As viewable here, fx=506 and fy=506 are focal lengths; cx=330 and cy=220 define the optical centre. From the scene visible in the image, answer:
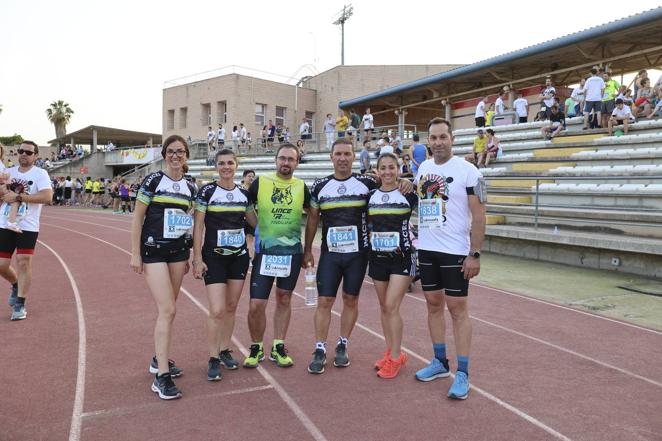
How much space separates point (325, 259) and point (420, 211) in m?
1.00

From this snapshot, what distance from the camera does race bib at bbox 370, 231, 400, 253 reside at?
4.53 meters

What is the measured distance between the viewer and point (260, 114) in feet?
116

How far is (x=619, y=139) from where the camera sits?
42.9ft

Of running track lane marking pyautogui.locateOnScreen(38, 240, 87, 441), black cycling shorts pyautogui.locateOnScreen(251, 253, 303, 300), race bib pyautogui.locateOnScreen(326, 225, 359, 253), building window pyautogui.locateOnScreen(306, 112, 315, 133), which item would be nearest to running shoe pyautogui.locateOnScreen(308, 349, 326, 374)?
black cycling shorts pyautogui.locateOnScreen(251, 253, 303, 300)

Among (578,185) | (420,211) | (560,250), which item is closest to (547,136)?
(578,185)

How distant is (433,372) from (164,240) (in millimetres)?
2576

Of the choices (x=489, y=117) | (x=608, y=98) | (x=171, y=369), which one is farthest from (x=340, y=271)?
(x=489, y=117)

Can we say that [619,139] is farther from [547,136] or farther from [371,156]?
[371,156]

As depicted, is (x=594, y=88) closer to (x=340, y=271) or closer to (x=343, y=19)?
(x=340, y=271)

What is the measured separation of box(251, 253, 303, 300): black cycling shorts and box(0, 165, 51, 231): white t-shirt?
11.2ft

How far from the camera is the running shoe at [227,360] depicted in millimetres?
4676

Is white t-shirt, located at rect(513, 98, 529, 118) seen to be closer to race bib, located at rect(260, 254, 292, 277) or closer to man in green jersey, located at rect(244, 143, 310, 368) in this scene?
man in green jersey, located at rect(244, 143, 310, 368)

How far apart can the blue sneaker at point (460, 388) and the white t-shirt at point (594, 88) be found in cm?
1237

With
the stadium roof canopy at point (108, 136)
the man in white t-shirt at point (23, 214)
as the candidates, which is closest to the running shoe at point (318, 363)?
the man in white t-shirt at point (23, 214)
